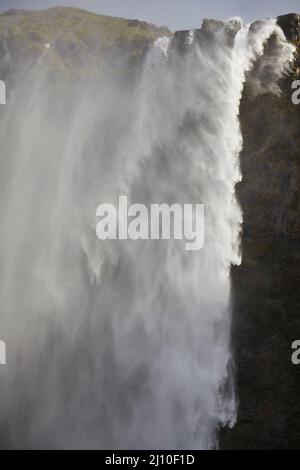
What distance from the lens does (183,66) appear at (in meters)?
19.0

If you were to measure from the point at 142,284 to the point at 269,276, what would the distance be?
182 inches

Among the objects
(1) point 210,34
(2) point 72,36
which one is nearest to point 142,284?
(1) point 210,34

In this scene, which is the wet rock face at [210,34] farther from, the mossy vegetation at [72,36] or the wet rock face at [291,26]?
the mossy vegetation at [72,36]

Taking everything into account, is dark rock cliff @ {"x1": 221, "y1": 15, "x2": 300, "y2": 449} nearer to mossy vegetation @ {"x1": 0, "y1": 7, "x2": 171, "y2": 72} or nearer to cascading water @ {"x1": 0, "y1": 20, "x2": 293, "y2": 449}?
cascading water @ {"x1": 0, "y1": 20, "x2": 293, "y2": 449}

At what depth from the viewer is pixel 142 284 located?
737 inches

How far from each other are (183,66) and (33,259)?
8.99 metres

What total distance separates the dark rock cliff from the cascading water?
0.60 metres

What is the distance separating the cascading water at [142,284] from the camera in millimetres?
18156

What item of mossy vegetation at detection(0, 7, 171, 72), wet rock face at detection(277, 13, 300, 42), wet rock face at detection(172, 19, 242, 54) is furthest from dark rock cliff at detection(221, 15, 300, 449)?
mossy vegetation at detection(0, 7, 171, 72)

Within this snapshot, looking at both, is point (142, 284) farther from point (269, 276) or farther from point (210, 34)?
point (210, 34)

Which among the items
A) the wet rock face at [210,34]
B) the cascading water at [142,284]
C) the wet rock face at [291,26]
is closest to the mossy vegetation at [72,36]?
the wet rock face at [210,34]

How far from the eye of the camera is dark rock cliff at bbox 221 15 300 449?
18.6m

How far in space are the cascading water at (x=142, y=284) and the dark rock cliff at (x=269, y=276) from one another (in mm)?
596

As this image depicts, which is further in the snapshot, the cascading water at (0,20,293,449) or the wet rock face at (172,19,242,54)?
the wet rock face at (172,19,242,54)
